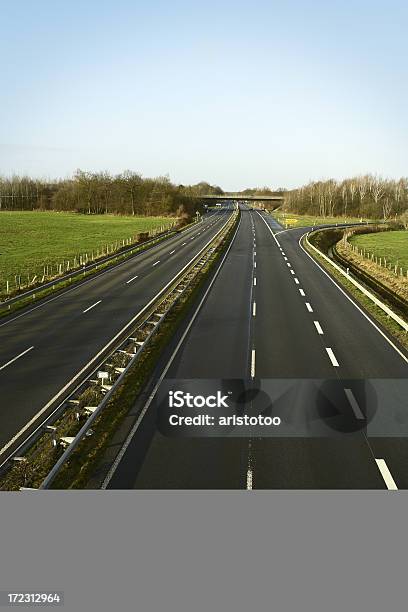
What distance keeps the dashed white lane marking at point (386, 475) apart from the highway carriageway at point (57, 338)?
8.16m

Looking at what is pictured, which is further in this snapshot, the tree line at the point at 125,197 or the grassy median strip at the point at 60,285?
the tree line at the point at 125,197

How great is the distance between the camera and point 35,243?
2549 inches

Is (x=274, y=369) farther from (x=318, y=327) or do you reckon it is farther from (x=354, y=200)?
(x=354, y=200)

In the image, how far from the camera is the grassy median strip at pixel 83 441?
990cm

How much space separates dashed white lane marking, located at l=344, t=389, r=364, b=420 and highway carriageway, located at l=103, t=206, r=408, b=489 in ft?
0.09

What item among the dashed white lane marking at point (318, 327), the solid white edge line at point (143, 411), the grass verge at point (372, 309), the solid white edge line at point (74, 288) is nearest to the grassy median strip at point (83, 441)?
the solid white edge line at point (143, 411)

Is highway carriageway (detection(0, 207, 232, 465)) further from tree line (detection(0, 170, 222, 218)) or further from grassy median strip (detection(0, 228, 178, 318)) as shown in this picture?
tree line (detection(0, 170, 222, 218))

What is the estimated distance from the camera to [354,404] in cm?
1352

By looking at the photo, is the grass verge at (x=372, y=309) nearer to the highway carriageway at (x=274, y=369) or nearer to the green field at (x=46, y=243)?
the highway carriageway at (x=274, y=369)

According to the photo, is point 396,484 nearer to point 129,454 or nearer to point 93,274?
point 129,454

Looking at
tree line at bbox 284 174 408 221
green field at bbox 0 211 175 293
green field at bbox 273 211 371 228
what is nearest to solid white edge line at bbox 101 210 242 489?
green field at bbox 0 211 175 293
